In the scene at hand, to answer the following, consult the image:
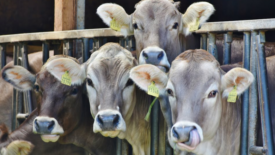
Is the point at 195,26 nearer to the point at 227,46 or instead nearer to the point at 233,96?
the point at 227,46

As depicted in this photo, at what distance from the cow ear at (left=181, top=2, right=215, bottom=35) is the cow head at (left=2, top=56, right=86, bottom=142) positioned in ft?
4.11

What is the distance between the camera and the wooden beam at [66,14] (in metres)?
6.07

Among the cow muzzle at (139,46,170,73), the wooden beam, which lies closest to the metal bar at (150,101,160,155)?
the cow muzzle at (139,46,170,73)

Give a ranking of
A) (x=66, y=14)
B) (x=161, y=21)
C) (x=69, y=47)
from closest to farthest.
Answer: (x=161, y=21)
(x=69, y=47)
(x=66, y=14)

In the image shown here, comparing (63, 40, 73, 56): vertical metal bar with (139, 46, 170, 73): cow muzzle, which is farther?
(63, 40, 73, 56): vertical metal bar

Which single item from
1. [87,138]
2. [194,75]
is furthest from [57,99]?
[194,75]

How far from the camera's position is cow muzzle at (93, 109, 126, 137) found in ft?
13.6

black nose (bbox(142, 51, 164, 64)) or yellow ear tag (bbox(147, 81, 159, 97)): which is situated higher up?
black nose (bbox(142, 51, 164, 64))

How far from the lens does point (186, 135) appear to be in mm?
3576

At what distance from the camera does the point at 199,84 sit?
3.85 m

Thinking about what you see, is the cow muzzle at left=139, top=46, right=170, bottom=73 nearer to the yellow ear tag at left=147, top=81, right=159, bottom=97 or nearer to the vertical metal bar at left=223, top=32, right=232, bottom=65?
the yellow ear tag at left=147, top=81, right=159, bottom=97

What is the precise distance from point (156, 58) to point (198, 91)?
0.73 meters

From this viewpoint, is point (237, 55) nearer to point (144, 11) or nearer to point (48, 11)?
point (144, 11)

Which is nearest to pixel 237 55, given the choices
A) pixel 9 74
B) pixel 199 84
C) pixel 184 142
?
pixel 199 84
